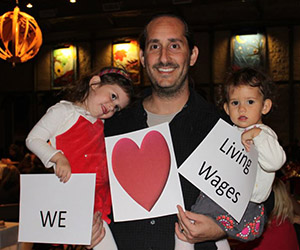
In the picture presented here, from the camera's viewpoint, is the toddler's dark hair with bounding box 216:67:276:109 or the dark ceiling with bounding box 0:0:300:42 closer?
the toddler's dark hair with bounding box 216:67:276:109

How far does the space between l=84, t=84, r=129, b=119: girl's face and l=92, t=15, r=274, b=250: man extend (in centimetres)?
6

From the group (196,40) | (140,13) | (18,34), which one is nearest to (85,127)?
(18,34)

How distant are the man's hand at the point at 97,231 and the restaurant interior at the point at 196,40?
728 cm

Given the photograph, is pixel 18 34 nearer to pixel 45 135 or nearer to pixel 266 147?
pixel 45 135

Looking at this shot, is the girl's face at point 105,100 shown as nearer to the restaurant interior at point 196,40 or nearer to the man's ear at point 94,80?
the man's ear at point 94,80

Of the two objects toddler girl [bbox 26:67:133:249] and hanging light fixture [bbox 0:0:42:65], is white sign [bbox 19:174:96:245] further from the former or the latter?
hanging light fixture [bbox 0:0:42:65]

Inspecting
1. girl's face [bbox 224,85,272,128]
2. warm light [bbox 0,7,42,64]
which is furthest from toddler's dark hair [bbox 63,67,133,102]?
warm light [bbox 0,7,42,64]

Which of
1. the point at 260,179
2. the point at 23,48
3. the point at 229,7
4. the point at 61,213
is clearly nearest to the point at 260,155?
the point at 260,179

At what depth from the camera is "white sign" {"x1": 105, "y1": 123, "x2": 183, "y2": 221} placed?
1.70 meters

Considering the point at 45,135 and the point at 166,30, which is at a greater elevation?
the point at 166,30

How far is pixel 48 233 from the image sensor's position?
1.72 m

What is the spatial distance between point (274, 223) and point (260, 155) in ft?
5.24

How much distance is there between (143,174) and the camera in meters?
1.75

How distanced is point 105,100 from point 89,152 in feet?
0.98
